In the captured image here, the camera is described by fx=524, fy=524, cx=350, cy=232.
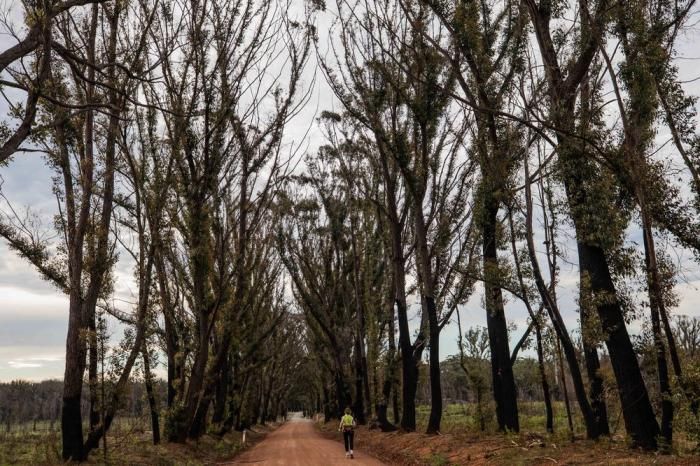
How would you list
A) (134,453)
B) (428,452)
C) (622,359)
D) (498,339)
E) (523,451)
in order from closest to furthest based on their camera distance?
1. (622,359)
2. (523,451)
3. (428,452)
4. (134,453)
5. (498,339)

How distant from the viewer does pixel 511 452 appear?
12.0m

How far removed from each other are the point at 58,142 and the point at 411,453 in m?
13.7

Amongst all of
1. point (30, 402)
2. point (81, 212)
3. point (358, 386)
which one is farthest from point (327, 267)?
point (30, 402)

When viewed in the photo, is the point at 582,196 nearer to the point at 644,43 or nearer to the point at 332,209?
the point at 644,43

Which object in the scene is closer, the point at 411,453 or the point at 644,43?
the point at 644,43

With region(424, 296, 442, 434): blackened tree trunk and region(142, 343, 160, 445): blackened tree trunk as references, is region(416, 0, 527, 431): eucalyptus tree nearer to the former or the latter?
region(424, 296, 442, 434): blackened tree trunk

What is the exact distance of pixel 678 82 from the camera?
12062 millimetres

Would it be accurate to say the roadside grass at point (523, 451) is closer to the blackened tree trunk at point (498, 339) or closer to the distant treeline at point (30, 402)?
the blackened tree trunk at point (498, 339)

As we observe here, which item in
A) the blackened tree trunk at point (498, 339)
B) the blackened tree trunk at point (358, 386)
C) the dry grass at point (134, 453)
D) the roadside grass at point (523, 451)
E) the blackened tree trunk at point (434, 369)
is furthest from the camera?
the blackened tree trunk at point (358, 386)

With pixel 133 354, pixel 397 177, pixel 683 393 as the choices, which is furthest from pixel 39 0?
pixel 397 177

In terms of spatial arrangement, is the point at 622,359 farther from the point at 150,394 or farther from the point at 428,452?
the point at 150,394

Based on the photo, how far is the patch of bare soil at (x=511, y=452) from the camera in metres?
9.94

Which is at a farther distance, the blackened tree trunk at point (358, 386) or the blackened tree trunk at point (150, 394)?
the blackened tree trunk at point (358, 386)

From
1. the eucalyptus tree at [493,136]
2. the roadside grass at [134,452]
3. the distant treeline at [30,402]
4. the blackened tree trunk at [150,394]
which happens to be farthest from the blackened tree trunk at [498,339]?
the distant treeline at [30,402]
